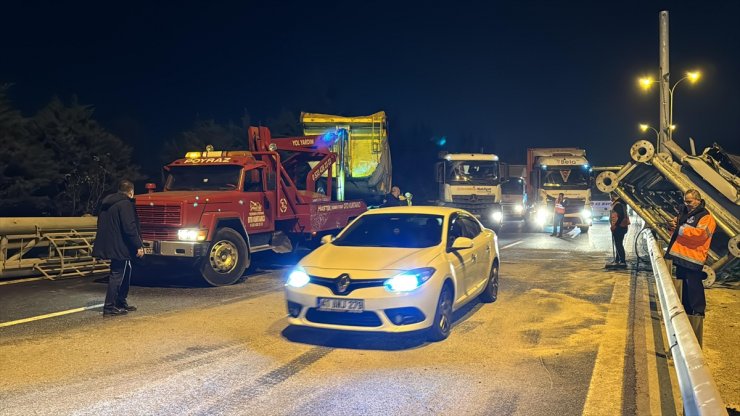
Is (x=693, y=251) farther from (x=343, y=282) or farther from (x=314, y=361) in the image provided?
(x=314, y=361)

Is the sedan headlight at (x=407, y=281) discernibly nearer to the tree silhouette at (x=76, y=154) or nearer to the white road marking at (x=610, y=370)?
the white road marking at (x=610, y=370)

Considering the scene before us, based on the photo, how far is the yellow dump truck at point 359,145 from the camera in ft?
56.5

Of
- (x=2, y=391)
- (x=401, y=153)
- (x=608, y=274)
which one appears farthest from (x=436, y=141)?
(x=2, y=391)

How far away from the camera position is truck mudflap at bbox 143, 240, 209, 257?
985 cm

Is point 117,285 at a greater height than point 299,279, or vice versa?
point 299,279

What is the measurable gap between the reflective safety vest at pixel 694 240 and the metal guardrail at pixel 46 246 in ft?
33.4

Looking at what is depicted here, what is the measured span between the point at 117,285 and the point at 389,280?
3935 mm

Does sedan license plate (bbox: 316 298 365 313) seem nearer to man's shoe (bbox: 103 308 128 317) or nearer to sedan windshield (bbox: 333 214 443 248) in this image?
sedan windshield (bbox: 333 214 443 248)

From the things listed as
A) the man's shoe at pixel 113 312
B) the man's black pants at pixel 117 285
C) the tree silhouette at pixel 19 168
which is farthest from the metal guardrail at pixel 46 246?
the tree silhouette at pixel 19 168

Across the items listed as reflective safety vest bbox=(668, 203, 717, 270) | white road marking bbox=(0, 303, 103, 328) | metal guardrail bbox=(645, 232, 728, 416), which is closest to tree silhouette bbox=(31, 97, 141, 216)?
white road marking bbox=(0, 303, 103, 328)

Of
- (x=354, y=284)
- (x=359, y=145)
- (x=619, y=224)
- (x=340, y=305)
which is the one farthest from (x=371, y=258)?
(x=359, y=145)

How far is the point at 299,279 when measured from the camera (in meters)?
6.51

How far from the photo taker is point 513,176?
93.6ft

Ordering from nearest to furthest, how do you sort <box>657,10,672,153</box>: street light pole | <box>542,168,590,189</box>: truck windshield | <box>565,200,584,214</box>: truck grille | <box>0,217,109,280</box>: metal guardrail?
<box>0,217,109,280</box>: metal guardrail
<box>657,10,672,153</box>: street light pole
<box>565,200,584,214</box>: truck grille
<box>542,168,590,189</box>: truck windshield
